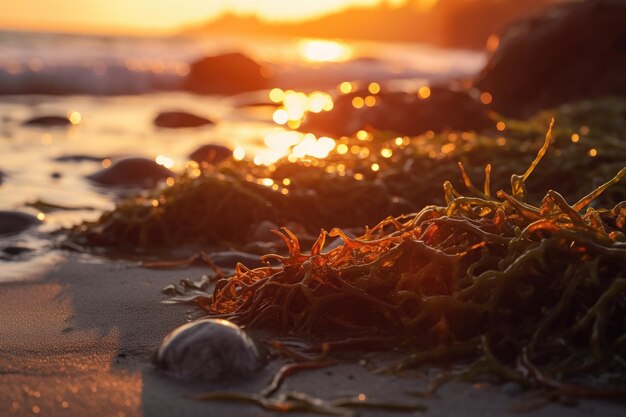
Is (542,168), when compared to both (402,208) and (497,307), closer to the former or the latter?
(402,208)

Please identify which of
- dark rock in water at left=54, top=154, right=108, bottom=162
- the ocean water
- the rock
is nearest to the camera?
the rock

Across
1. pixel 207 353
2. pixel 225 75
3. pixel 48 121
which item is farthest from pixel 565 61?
pixel 207 353

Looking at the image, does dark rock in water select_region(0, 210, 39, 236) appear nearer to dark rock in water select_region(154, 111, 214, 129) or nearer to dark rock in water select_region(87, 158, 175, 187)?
dark rock in water select_region(87, 158, 175, 187)

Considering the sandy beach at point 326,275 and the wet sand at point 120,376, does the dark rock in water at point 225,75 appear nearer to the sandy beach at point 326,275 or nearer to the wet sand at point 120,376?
the sandy beach at point 326,275

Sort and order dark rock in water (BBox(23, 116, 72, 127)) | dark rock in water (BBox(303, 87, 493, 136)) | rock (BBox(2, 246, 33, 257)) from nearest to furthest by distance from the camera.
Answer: rock (BBox(2, 246, 33, 257)), dark rock in water (BBox(303, 87, 493, 136)), dark rock in water (BBox(23, 116, 72, 127))

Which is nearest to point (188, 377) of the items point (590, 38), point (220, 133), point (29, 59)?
point (220, 133)

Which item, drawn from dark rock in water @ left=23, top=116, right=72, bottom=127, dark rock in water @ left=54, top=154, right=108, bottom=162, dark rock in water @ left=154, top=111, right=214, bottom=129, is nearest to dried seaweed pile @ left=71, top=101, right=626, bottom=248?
dark rock in water @ left=54, top=154, right=108, bottom=162
